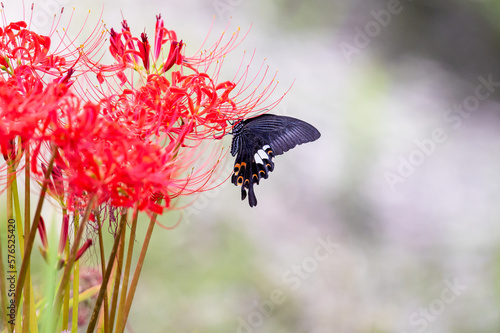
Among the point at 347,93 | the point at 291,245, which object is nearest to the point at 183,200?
the point at 291,245

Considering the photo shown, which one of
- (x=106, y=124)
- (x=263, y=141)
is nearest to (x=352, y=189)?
(x=263, y=141)

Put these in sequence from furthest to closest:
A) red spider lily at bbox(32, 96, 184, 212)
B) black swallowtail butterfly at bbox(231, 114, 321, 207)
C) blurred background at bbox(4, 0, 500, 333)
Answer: blurred background at bbox(4, 0, 500, 333), black swallowtail butterfly at bbox(231, 114, 321, 207), red spider lily at bbox(32, 96, 184, 212)

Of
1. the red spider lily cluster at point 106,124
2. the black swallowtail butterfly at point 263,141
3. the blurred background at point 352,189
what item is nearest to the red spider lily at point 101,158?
the red spider lily cluster at point 106,124

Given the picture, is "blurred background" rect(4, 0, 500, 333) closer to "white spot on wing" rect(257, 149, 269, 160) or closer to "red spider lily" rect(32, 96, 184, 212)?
"white spot on wing" rect(257, 149, 269, 160)

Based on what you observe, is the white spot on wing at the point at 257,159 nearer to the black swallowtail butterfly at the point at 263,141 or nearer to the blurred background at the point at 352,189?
the black swallowtail butterfly at the point at 263,141

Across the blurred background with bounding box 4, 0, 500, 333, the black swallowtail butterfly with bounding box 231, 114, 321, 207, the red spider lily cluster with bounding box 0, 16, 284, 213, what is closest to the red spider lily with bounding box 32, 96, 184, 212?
the red spider lily cluster with bounding box 0, 16, 284, 213
